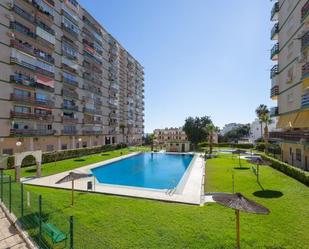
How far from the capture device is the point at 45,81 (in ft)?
130

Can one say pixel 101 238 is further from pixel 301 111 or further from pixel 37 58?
pixel 37 58

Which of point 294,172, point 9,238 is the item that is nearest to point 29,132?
point 9,238

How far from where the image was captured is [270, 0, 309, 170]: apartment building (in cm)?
2278

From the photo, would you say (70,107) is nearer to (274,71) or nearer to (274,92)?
(274,92)

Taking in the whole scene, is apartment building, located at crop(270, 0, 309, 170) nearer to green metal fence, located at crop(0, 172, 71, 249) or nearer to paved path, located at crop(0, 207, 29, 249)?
green metal fence, located at crop(0, 172, 71, 249)

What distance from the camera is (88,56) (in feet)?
181

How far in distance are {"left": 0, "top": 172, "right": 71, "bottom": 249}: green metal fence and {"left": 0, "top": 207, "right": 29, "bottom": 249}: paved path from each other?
393mm

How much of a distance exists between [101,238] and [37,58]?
36.8 meters

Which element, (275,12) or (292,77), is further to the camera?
(275,12)

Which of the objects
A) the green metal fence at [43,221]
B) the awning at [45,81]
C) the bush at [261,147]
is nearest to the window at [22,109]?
the awning at [45,81]

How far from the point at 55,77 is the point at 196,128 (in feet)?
131

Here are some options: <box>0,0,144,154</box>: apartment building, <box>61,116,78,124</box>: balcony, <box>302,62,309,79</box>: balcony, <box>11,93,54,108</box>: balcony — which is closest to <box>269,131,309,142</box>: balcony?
<box>302,62,309,79</box>: balcony

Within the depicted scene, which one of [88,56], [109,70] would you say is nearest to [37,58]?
[88,56]

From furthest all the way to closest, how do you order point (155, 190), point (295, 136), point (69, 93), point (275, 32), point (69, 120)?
point (69, 93), point (69, 120), point (275, 32), point (295, 136), point (155, 190)
